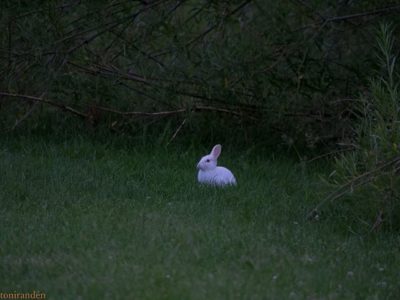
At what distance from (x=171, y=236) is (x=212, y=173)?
1.71 meters

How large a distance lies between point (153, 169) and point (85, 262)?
10.1 ft

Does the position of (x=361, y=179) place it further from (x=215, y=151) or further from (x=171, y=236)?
(x=215, y=151)

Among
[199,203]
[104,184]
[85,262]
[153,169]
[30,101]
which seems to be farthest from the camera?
[30,101]

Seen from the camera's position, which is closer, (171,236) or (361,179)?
(171,236)

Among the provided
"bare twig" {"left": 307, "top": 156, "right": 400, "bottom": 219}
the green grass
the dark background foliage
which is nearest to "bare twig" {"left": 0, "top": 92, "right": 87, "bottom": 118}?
the dark background foliage

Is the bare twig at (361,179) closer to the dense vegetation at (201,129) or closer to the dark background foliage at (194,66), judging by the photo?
the dense vegetation at (201,129)

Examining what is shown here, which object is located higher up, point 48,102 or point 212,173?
point 48,102

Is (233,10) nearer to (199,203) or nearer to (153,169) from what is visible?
(153,169)

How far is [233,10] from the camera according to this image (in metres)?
10.7

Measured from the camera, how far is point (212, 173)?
891 centimetres

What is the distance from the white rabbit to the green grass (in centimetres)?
14

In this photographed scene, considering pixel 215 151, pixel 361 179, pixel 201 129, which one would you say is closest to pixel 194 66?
pixel 201 129

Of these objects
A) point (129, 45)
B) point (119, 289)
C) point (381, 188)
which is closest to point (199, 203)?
point (381, 188)

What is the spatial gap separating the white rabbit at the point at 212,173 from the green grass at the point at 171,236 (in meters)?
0.14
